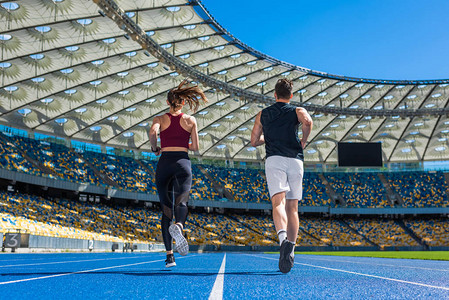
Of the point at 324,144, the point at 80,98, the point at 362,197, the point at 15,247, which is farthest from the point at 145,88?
the point at 362,197

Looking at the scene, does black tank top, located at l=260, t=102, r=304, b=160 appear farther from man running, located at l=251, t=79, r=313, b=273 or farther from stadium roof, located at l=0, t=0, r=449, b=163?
stadium roof, located at l=0, t=0, r=449, b=163

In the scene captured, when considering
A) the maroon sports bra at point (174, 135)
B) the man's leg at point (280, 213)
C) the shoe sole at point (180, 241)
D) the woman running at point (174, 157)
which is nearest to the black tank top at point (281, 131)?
the man's leg at point (280, 213)

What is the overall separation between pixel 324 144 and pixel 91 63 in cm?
3452

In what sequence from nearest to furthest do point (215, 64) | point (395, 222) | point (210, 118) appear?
point (215, 64)
point (210, 118)
point (395, 222)

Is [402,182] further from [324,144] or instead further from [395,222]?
[324,144]

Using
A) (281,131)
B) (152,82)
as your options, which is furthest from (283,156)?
(152,82)

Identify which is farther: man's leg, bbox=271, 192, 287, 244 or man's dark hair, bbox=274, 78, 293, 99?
man's dark hair, bbox=274, 78, 293, 99

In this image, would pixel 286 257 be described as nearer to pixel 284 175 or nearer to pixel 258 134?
pixel 284 175

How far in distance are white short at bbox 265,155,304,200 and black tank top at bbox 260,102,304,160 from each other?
0.09m

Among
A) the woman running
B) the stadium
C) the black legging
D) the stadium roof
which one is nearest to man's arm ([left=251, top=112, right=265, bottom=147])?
the woman running

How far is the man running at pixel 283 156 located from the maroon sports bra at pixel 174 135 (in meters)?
1.20

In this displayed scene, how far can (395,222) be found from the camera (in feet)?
188

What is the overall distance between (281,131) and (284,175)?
0.58 metres

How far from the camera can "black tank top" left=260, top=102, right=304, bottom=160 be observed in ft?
17.6
